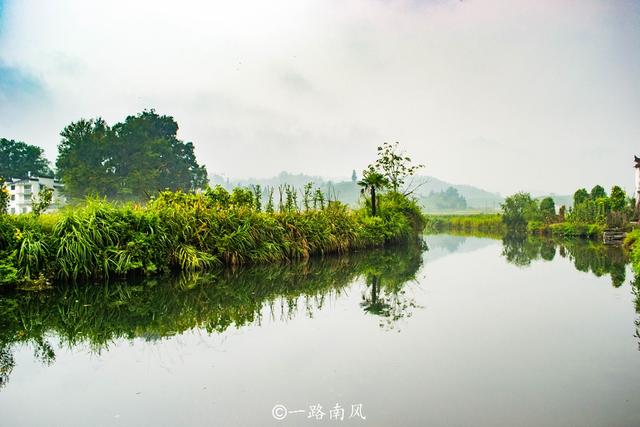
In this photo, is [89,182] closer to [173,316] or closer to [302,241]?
[302,241]

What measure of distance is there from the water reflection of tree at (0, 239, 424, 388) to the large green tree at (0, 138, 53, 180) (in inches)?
1972

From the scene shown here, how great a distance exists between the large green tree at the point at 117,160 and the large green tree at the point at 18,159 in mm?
6928

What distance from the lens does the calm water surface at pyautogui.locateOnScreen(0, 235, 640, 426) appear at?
2.91m

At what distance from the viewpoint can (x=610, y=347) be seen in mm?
4160

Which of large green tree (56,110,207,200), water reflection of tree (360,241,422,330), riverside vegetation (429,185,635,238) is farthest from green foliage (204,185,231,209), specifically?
large green tree (56,110,207,200)

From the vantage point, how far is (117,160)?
45062 millimetres

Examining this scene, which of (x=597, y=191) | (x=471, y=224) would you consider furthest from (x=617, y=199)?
(x=471, y=224)

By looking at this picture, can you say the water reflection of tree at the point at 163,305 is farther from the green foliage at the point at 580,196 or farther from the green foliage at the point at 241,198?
the green foliage at the point at 580,196

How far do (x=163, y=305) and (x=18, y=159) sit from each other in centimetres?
5394

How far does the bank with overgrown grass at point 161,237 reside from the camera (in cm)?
718

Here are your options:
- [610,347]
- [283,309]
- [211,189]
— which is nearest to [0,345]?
[283,309]

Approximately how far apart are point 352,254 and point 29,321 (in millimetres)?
8996

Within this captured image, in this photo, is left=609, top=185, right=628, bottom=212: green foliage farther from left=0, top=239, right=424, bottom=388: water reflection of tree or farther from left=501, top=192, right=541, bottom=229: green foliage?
left=0, top=239, right=424, bottom=388: water reflection of tree

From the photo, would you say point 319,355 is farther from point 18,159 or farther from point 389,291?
point 18,159
